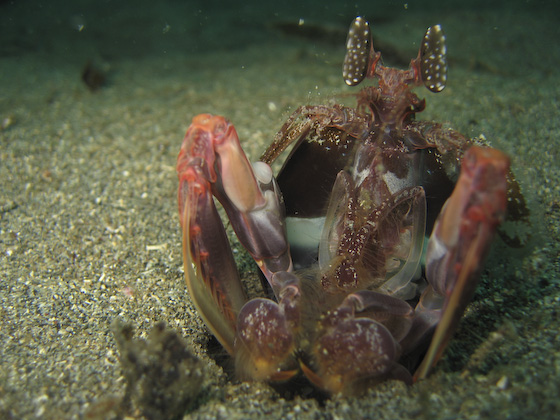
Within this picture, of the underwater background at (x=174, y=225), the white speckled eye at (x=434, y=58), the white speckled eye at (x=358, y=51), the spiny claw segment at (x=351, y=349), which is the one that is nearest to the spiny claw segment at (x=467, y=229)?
the spiny claw segment at (x=351, y=349)

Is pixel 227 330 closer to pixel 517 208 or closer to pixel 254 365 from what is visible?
pixel 254 365

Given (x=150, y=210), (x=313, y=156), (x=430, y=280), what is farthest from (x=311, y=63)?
(x=430, y=280)

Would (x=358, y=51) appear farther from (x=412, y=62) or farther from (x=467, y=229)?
(x=467, y=229)

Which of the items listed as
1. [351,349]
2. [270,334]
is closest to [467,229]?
[351,349]

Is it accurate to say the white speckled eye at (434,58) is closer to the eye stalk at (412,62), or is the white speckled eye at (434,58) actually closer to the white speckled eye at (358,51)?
the eye stalk at (412,62)

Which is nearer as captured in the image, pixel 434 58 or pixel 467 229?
pixel 467 229

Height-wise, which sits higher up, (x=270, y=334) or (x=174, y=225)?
(x=174, y=225)
